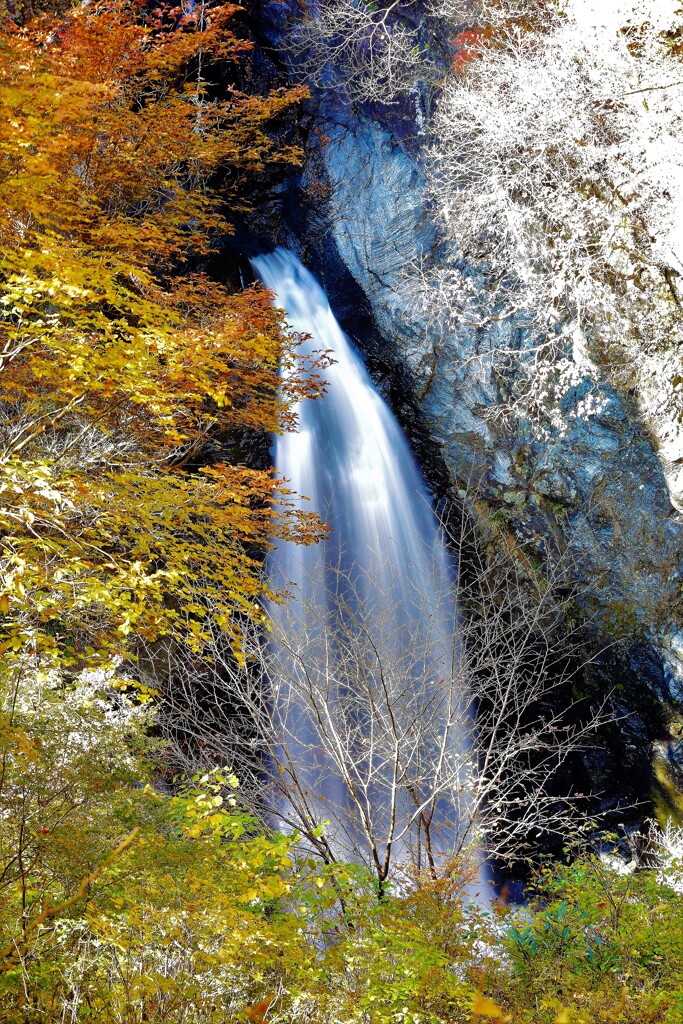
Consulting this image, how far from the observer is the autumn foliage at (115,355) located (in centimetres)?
387

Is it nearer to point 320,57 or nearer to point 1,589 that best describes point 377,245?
point 320,57

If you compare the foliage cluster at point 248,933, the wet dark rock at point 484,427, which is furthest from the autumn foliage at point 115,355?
the wet dark rock at point 484,427

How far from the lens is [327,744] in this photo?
5777mm

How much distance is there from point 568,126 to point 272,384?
4.76 m

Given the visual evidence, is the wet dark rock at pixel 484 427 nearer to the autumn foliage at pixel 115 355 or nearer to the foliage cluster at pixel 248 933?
the autumn foliage at pixel 115 355

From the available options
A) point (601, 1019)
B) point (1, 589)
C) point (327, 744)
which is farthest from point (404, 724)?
point (1, 589)

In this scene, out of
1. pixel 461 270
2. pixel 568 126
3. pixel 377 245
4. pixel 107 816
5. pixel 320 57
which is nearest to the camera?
pixel 107 816

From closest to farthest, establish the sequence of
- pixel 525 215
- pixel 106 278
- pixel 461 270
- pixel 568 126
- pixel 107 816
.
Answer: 1. pixel 106 278
2. pixel 107 816
3. pixel 568 126
4. pixel 525 215
5. pixel 461 270

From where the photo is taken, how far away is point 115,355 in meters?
3.90

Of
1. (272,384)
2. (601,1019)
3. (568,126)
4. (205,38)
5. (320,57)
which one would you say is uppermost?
(320,57)

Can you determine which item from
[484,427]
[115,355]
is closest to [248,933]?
[115,355]

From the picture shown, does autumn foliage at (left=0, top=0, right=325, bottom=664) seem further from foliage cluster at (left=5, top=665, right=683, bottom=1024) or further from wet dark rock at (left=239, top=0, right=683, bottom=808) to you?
wet dark rock at (left=239, top=0, right=683, bottom=808)

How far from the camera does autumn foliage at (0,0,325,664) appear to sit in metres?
3.87

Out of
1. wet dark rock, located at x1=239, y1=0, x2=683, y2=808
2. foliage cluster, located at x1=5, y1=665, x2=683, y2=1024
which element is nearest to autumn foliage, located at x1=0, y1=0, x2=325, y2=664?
foliage cluster, located at x1=5, y1=665, x2=683, y2=1024
